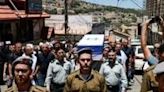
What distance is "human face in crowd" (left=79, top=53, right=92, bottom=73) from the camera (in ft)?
24.2

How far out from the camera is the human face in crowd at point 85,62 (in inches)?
290

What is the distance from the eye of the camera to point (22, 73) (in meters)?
5.52

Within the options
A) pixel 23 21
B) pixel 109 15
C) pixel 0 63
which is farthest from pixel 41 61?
pixel 109 15

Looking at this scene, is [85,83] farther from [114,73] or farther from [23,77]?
[114,73]

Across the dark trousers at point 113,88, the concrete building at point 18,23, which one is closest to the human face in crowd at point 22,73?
the dark trousers at point 113,88

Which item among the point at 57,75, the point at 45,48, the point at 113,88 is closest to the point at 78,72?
the point at 113,88

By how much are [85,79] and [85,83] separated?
0.05 metres

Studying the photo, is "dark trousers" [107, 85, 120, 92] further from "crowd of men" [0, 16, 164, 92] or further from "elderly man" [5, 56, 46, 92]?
"elderly man" [5, 56, 46, 92]

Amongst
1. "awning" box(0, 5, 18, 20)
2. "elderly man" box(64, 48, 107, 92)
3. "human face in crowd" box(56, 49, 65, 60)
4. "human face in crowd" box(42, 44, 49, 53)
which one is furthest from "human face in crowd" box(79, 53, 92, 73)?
"awning" box(0, 5, 18, 20)

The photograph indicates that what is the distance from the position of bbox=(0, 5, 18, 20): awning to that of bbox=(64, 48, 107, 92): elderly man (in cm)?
2760

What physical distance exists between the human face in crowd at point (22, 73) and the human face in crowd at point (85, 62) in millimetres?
1830

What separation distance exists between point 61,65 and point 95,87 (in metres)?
4.37

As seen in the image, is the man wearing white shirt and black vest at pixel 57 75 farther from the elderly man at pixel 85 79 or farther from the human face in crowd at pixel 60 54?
the elderly man at pixel 85 79

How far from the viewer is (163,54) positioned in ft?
17.2
